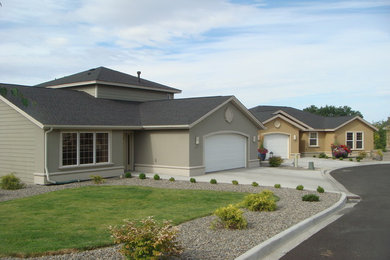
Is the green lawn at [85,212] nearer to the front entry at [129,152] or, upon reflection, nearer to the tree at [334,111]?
the front entry at [129,152]

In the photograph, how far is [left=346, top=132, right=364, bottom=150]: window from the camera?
1387 inches

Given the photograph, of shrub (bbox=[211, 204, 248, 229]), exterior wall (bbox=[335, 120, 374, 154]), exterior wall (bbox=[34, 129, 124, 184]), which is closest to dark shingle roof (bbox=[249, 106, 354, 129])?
exterior wall (bbox=[335, 120, 374, 154])

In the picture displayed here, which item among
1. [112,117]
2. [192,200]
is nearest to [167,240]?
[192,200]

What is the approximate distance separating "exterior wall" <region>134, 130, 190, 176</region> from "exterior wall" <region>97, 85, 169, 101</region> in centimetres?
346

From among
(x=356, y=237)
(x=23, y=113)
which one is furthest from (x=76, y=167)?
(x=356, y=237)

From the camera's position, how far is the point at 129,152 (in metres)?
21.3

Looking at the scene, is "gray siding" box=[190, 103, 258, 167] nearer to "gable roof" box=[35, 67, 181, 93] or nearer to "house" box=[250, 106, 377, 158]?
"gable roof" box=[35, 67, 181, 93]

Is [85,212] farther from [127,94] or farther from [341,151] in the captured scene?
[341,151]

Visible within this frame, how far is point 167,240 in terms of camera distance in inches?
239

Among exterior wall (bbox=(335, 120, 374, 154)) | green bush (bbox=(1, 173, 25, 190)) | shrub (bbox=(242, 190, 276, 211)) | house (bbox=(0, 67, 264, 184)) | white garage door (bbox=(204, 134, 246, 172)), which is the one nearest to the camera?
shrub (bbox=(242, 190, 276, 211))

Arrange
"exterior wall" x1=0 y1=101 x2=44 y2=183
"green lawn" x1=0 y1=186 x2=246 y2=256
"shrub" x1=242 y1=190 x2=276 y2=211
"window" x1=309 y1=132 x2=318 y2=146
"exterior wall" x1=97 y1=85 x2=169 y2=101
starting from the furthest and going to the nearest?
"window" x1=309 y1=132 x2=318 y2=146
"exterior wall" x1=97 y1=85 x2=169 y2=101
"exterior wall" x1=0 y1=101 x2=44 y2=183
"shrub" x1=242 y1=190 x2=276 y2=211
"green lawn" x1=0 y1=186 x2=246 y2=256

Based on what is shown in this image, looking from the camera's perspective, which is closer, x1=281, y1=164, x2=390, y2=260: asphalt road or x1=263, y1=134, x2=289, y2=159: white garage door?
x1=281, y1=164, x2=390, y2=260: asphalt road

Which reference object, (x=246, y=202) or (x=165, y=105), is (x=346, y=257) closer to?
(x=246, y=202)

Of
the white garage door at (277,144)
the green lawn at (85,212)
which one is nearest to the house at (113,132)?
the green lawn at (85,212)
